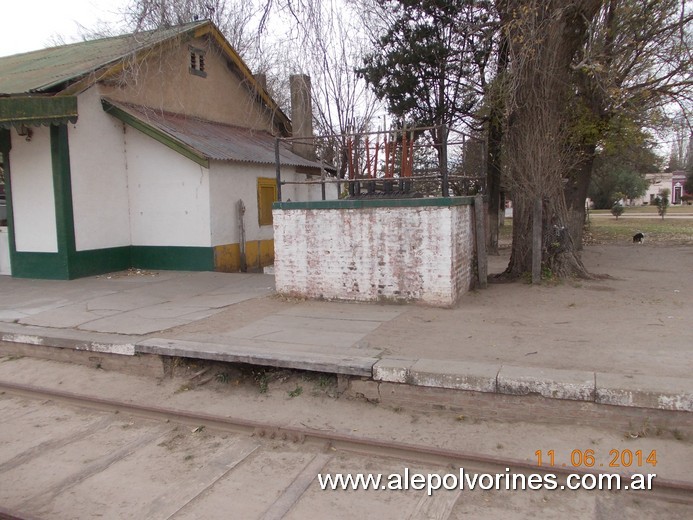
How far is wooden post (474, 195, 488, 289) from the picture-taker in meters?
9.00

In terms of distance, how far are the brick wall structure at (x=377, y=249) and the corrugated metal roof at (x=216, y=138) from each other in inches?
160

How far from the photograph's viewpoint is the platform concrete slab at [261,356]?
5.49 m

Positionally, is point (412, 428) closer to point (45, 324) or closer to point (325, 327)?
point (325, 327)

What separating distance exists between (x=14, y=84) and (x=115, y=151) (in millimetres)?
2387

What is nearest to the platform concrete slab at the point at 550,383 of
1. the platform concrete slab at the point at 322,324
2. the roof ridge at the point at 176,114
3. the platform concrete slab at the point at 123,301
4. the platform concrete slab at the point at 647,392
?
the platform concrete slab at the point at 647,392

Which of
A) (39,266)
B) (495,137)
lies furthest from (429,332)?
(495,137)

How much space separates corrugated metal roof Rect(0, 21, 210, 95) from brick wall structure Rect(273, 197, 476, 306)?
3.50 metres

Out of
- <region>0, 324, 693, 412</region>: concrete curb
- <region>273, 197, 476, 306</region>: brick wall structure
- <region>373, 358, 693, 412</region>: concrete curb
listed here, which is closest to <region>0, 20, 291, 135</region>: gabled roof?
<region>273, 197, 476, 306</region>: brick wall structure

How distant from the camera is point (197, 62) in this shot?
14.7m

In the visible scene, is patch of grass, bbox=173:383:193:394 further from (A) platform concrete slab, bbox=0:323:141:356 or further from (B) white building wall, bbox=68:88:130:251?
(B) white building wall, bbox=68:88:130:251

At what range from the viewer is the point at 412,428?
191 inches

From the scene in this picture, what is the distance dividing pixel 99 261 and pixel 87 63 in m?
4.55

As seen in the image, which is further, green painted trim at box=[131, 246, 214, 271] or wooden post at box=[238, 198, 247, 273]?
wooden post at box=[238, 198, 247, 273]

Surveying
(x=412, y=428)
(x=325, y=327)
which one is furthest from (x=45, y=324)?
(x=412, y=428)
